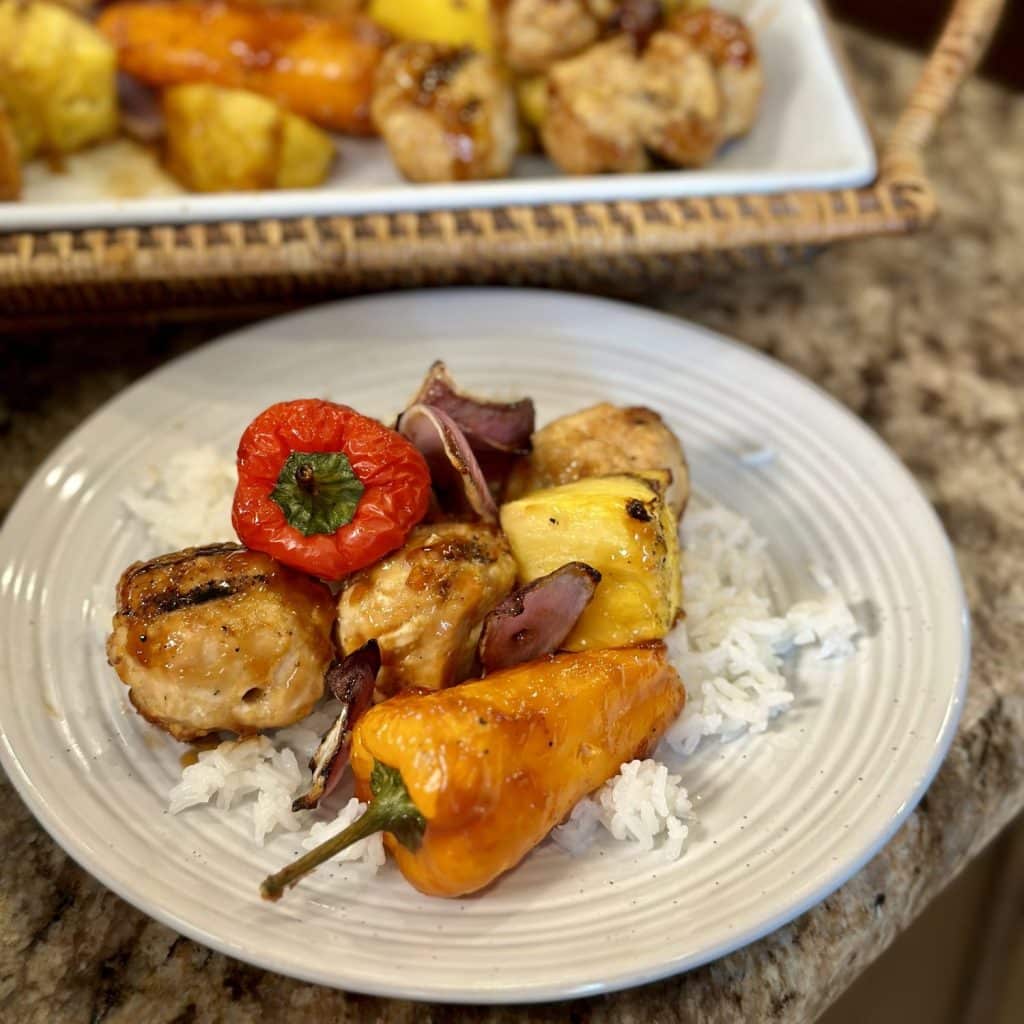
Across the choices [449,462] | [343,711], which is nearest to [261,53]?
[449,462]

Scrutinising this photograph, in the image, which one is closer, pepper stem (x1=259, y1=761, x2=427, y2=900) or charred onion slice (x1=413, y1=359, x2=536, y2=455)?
pepper stem (x1=259, y1=761, x2=427, y2=900)

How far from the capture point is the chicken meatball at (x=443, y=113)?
2.39 m

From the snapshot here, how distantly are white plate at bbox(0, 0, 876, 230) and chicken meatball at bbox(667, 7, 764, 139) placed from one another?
0.14 m

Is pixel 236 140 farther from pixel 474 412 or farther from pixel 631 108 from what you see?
pixel 474 412

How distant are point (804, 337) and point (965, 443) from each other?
44cm

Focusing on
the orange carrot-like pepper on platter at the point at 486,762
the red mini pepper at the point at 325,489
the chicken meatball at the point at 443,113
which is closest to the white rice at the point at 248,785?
the orange carrot-like pepper on platter at the point at 486,762

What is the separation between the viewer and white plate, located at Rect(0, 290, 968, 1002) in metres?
1.34

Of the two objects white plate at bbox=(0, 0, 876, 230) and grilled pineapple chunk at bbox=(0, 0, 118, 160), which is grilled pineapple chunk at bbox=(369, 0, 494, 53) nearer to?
white plate at bbox=(0, 0, 876, 230)

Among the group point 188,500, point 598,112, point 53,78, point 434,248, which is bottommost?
point 188,500

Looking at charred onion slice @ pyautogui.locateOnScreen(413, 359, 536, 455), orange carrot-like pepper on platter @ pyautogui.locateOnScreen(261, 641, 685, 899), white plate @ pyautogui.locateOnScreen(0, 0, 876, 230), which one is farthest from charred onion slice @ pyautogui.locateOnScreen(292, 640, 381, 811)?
white plate @ pyautogui.locateOnScreen(0, 0, 876, 230)

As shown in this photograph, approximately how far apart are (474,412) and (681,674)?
50 centimetres

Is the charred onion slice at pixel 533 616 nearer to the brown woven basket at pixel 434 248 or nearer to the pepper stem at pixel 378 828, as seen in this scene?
the pepper stem at pixel 378 828

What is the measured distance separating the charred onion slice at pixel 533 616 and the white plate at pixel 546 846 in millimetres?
264

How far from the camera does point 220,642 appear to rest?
1447 millimetres
